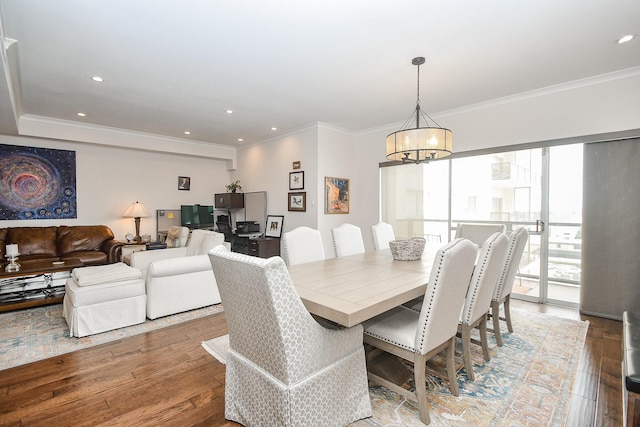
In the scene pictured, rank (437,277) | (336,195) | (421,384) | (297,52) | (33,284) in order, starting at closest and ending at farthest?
(437,277), (421,384), (297,52), (33,284), (336,195)

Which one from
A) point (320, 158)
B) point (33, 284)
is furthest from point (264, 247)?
point (33, 284)

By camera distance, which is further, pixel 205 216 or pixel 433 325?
pixel 205 216

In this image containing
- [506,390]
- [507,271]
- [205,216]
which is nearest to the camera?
[506,390]

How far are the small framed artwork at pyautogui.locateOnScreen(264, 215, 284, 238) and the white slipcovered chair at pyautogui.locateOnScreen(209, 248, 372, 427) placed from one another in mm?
4032

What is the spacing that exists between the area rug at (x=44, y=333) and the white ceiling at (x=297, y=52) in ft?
7.45

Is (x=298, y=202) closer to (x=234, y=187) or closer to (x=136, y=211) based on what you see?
(x=234, y=187)

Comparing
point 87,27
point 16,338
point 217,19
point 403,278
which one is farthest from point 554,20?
point 16,338

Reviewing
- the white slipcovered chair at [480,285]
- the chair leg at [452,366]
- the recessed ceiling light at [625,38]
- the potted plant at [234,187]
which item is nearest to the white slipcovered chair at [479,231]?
the white slipcovered chair at [480,285]

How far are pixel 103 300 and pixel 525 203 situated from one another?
484 centimetres

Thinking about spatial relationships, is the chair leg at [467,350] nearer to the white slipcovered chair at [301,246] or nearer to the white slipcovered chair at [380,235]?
the white slipcovered chair at [301,246]

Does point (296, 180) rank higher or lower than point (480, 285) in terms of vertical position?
higher

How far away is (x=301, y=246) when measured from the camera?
2.71 meters

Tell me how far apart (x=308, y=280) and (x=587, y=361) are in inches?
88.8

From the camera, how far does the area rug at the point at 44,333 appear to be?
94.6 inches
